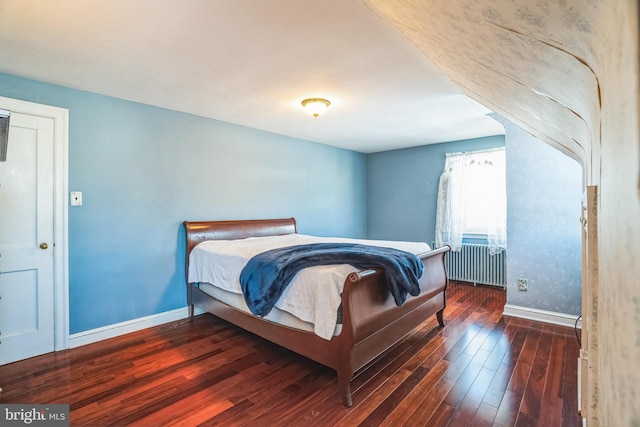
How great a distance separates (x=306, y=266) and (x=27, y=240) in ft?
7.83

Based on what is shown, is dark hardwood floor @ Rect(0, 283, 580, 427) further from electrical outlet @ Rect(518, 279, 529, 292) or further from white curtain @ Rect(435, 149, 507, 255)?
white curtain @ Rect(435, 149, 507, 255)

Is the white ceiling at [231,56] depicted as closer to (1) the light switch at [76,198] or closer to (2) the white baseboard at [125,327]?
(1) the light switch at [76,198]

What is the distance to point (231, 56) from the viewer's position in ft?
7.11

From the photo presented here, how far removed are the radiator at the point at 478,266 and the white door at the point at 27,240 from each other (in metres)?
4.72

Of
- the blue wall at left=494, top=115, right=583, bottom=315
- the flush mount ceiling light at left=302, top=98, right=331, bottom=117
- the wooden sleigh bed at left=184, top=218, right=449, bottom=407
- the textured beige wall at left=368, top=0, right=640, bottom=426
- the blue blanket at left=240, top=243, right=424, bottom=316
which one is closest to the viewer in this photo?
the textured beige wall at left=368, top=0, right=640, bottom=426

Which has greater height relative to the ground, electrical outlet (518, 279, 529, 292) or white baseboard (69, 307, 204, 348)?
electrical outlet (518, 279, 529, 292)

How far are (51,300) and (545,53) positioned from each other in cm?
360

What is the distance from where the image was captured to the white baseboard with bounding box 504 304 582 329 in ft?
10.2

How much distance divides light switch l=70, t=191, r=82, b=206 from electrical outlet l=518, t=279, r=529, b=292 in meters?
4.57

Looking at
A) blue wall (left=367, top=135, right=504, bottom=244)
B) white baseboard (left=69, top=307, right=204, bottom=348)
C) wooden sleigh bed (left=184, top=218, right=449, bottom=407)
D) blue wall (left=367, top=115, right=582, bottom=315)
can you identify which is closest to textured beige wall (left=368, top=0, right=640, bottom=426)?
wooden sleigh bed (left=184, top=218, right=449, bottom=407)

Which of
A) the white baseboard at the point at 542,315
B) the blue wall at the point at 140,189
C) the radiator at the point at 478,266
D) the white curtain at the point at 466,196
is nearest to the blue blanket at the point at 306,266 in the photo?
the blue wall at the point at 140,189

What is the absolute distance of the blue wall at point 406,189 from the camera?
5.23m

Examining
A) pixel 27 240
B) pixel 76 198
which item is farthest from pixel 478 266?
pixel 27 240

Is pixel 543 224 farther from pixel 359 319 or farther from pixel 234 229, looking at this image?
pixel 234 229
